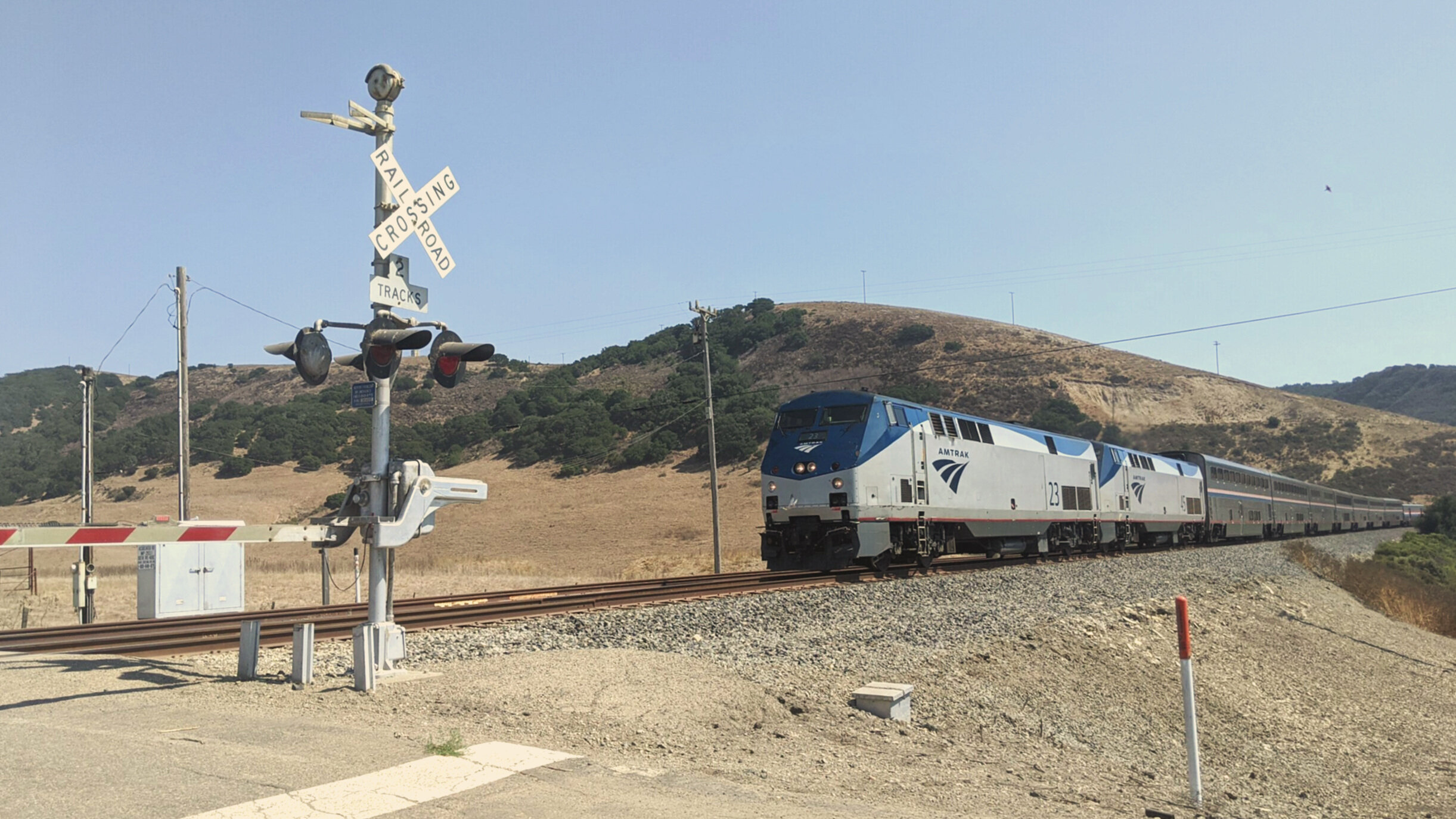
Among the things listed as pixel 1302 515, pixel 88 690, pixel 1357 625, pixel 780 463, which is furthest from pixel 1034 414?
pixel 88 690

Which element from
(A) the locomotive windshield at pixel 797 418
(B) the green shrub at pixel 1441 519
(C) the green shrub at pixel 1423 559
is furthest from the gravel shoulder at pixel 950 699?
(B) the green shrub at pixel 1441 519

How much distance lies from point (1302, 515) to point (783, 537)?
4572 cm

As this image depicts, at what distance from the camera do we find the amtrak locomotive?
1942 cm

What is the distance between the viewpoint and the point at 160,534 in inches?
282

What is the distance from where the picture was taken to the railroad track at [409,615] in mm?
12281

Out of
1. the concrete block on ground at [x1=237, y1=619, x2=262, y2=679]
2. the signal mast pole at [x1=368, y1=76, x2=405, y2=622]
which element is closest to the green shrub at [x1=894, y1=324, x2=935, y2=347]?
the signal mast pole at [x1=368, y1=76, x2=405, y2=622]

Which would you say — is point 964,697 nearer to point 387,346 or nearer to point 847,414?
point 387,346

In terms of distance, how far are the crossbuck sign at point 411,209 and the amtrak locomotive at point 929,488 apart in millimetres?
11073

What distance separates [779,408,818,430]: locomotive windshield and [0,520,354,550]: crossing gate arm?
1296 cm

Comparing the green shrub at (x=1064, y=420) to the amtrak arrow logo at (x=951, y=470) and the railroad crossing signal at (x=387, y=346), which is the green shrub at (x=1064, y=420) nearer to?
the amtrak arrow logo at (x=951, y=470)

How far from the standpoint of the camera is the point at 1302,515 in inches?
2136

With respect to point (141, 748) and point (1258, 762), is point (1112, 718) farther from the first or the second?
point (141, 748)

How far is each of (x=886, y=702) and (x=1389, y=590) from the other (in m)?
28.4

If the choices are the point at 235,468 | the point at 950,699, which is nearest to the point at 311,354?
the point at 950,699
